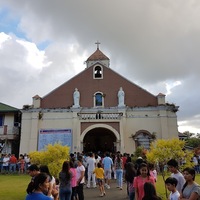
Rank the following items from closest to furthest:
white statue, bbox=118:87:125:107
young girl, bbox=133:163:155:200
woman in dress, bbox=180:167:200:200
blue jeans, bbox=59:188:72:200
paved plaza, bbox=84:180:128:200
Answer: woman in dress, bbox=180:167:200:200, young girl, bbox=133:163:155:200, blue jeans, bbox=59:188:72:200, paved plaza, bbox=84:180:128:200, white statue, bbox=118:87:125:107

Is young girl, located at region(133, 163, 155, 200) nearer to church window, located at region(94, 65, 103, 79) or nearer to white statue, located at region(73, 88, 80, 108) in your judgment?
white statue, located at region(73, 88, 80, 108)

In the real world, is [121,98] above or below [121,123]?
above

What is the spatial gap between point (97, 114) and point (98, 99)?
2021 millimetres

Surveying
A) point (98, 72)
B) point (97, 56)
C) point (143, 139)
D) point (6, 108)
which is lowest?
point (143, 139)

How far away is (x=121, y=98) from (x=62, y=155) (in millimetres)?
12947

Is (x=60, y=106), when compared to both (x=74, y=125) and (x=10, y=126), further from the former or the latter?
(x=10, y=126)

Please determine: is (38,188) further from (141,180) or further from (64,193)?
(64,193)

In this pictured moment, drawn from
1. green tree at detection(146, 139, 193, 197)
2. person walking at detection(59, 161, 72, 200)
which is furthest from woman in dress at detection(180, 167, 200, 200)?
green tree at detection(146, 139, 193, 197)

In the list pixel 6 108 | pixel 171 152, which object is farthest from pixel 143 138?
pixel 6 108

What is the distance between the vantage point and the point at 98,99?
23516mm

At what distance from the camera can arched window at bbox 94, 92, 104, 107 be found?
76.4 feet

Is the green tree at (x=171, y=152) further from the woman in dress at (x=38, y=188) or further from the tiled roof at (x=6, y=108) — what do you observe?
the tiled roof at (x=6, y=108)

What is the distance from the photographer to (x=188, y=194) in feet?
14.9

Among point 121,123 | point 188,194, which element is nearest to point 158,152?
point 188,194
